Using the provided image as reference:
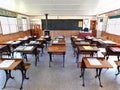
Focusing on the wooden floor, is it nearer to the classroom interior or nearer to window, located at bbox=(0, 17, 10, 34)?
the classroom interior

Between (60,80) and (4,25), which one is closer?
(60,80)

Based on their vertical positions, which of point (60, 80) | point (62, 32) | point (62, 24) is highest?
point (62, 24)

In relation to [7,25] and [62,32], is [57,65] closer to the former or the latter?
[7,25]

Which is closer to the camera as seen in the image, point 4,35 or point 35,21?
point 4,35

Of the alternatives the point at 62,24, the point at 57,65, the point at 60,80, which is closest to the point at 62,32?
the point at 62,24

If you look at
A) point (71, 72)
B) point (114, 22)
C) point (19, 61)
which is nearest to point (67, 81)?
point (71, 72)

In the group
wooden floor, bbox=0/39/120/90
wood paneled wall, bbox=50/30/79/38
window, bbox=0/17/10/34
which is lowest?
wooden floor, bbox=0/39/120/90

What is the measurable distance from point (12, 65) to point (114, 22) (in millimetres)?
5156

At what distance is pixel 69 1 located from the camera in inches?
253

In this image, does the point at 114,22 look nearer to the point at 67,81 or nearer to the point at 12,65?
the point at 67,81

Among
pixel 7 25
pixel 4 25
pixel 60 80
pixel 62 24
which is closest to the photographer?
pixel 60 80

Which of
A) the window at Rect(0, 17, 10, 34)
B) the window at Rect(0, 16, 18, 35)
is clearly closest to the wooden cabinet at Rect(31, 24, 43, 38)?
the window at Rect(0, 16, 18, 35)

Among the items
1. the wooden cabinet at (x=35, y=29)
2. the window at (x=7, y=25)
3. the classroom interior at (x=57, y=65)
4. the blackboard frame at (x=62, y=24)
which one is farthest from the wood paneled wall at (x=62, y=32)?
the window at (x=7, y=25)

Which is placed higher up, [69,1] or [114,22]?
[69,1]
